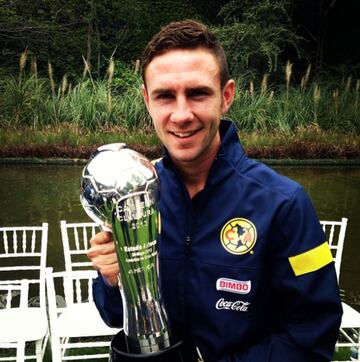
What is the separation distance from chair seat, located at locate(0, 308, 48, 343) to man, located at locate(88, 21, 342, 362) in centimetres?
126

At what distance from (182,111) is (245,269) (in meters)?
0.36

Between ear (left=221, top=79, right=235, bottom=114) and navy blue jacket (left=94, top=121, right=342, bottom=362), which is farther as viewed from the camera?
ear (left=221, top=79, right=235, bottom=114)

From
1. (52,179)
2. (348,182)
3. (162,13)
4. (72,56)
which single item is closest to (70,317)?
(52,179)

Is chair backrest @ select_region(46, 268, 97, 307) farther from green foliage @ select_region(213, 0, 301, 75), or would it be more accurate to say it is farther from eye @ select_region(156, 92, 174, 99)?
green foliage @ select_region(213, 0, 301, 75)

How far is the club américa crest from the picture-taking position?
103 cm

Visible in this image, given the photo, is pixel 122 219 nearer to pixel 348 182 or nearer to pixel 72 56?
pixel 348 182

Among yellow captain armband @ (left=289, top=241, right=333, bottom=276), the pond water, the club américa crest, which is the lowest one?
the pond water

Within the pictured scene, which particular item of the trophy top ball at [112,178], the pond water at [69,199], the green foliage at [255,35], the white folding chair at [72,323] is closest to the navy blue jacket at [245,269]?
the trophy top ball at [112,178]

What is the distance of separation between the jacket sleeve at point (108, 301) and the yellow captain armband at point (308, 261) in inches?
14.9

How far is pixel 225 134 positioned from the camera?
45.3 inches

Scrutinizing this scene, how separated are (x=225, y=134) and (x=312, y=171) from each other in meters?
5.22

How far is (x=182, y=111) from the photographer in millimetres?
1015

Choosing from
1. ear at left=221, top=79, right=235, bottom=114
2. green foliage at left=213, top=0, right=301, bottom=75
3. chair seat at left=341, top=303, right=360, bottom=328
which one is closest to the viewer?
ear at left=221, top=79, right=235, bottom=114

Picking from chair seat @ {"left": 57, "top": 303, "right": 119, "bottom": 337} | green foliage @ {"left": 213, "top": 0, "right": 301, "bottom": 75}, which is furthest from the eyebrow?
green foliage @ {"left": 213, "top": 0, "right": 301, "bottom": 75}
